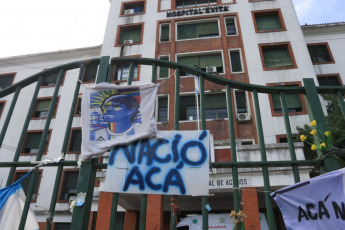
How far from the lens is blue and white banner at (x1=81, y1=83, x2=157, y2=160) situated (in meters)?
2.66

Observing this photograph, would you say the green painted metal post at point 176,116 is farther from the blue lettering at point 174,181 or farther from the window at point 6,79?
the window at point 6,79

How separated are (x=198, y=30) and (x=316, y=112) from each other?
57.6 feet

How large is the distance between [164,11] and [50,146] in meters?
12.9

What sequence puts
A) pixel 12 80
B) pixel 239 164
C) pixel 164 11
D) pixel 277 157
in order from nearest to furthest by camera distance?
pixel 239 164 < pixel 277 157 < pixel 164 11 < pixel 12 80

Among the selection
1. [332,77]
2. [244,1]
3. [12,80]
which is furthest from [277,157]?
[12,80]

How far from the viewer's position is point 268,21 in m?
18.6

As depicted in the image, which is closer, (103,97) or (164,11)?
(103,97)

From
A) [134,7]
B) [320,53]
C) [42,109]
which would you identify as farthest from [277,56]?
[42,109]

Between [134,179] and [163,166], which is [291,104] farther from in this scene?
[134,179]

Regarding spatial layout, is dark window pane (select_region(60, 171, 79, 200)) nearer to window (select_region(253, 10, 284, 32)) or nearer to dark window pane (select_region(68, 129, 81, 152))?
dark window pane (select_region(68, 129, 81, 152))

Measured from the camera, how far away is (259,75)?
53.5 feet

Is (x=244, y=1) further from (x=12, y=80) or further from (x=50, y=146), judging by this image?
(x=12, y=80)

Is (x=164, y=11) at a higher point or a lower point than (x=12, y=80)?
higher

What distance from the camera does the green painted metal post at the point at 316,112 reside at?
93.3 inches
